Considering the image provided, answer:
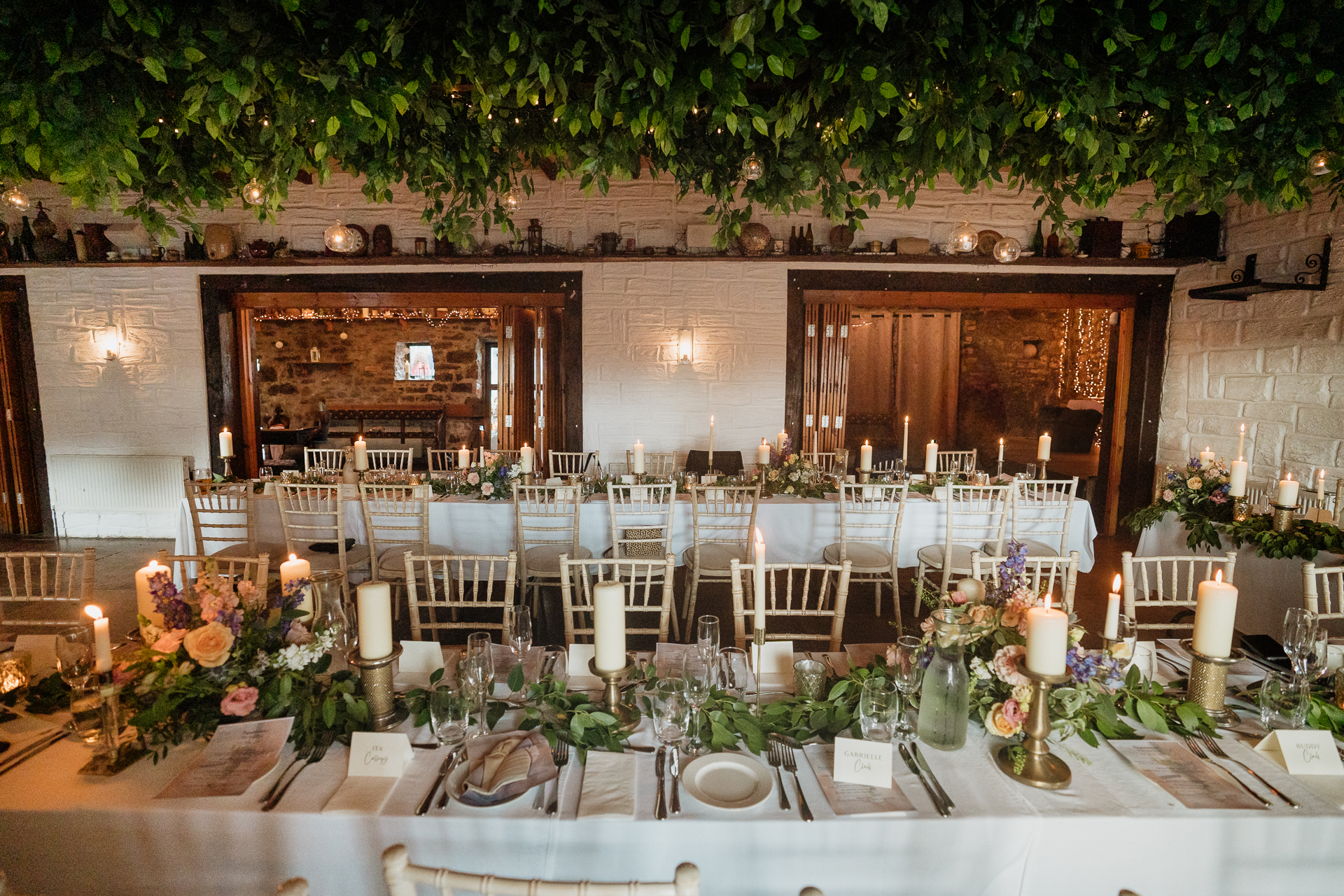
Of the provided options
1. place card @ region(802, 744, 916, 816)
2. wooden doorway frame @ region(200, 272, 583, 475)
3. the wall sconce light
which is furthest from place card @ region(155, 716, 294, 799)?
the wall sconce light

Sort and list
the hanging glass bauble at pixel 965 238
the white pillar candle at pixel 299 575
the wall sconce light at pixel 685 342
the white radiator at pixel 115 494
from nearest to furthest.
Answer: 1. the white pillar candle at pixel 299 575
2. the hanging glass bauble at pixel 965 238
3. the wall sconce light at pixel 685 342
4. the white radiator at pixel 115 494

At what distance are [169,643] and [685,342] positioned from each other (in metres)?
4.89

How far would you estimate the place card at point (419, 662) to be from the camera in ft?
6.07

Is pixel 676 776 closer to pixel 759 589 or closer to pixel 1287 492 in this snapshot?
pixel 759 589

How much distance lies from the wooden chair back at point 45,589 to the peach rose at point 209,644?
1.05 metres

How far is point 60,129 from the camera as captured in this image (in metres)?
1.69

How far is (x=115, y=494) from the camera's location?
243 inches

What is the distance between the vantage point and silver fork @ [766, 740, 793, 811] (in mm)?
1296

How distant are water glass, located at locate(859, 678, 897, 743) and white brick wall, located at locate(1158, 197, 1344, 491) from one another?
466 centimetres

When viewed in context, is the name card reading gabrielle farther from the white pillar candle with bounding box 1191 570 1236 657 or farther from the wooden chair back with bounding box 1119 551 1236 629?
the wooden chair back with bounding box 1119 551 1236 629

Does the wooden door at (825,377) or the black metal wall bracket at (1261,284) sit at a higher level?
the black metal wall bracket at (1261,284)

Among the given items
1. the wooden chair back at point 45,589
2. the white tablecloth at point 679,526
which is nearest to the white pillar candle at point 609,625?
the wooden chair back at point 45,589

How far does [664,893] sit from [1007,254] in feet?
16.8

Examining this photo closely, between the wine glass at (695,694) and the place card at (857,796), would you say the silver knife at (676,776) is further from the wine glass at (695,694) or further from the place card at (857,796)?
the place card at (857,796)
